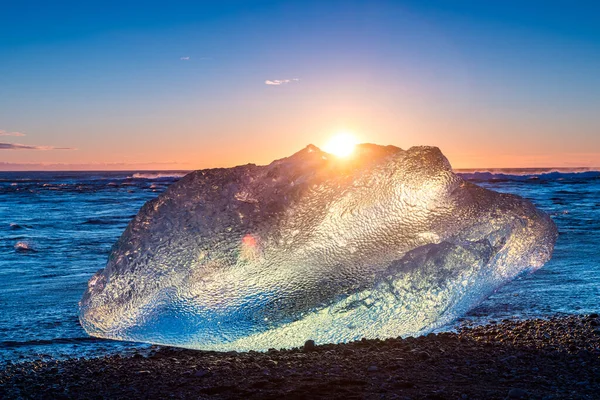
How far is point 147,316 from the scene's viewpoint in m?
5.52

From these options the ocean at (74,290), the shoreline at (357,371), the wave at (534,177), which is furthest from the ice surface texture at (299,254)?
the wave at (534,177)

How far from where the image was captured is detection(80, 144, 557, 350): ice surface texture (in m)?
5.34

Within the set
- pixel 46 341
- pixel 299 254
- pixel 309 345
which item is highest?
pixel 299 254

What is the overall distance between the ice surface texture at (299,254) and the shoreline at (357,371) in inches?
10.1

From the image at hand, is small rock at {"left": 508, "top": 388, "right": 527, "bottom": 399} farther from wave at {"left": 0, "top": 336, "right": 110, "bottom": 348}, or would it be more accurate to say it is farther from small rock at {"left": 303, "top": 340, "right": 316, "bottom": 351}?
wave at {"left": 0, "top": 336, "right": 110, "bottom": 348}

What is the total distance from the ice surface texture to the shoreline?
0.26 meters

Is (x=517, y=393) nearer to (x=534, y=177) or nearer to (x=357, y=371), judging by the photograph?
(x=357, y=371)

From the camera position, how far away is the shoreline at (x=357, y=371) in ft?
14.1

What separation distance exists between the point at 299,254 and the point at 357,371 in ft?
3.75

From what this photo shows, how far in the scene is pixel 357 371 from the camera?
15.5ft

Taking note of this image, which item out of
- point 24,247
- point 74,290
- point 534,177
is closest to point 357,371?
point 74,290

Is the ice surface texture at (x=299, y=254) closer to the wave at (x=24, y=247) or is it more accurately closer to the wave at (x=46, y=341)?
the wave at (x=46, y=341)

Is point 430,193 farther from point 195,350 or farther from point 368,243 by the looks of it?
point 195,350

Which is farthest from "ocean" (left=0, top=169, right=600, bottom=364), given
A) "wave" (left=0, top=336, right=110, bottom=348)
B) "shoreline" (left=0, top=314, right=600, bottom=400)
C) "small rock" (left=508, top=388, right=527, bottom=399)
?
"small rock" (left=508, top=388, right=527, bottom=399)
